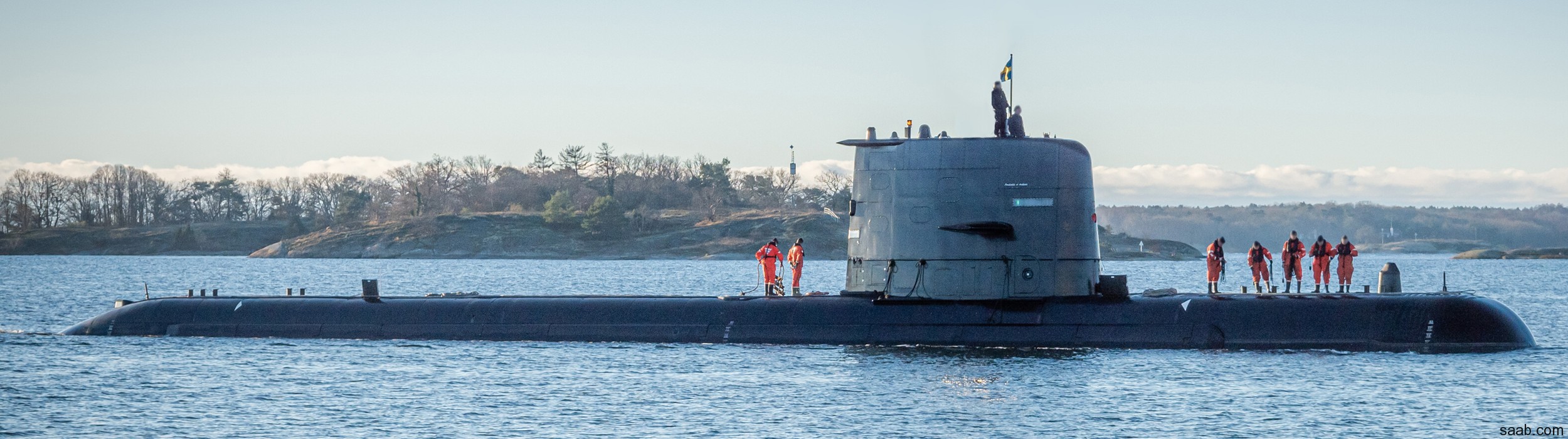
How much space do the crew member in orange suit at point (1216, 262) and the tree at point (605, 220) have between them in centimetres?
11191

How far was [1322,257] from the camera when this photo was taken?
29.3 meters

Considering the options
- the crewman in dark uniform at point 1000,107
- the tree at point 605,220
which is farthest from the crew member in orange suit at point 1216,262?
the tree at point 605,220

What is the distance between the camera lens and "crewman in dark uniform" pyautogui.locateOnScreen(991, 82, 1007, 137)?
25203mm

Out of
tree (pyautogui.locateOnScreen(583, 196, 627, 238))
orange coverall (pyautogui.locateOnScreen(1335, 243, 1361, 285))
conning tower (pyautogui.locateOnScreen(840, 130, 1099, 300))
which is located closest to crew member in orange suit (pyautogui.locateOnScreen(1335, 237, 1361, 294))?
orange coverall (pyautogui.locateOnScreen(1335, 243, 1361, 285))

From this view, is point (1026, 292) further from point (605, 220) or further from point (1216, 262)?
point (605, 220)

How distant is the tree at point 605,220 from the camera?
140m

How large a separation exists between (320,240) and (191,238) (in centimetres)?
1581

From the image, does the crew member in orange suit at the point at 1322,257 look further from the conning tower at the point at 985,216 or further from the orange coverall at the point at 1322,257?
the conning tower at the point at 985,216

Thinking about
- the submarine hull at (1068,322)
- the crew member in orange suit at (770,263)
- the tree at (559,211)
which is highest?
the tree at (559,211)

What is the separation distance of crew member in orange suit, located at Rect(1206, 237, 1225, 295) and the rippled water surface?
15.8 ft

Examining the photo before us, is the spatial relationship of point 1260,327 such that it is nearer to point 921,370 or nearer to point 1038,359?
point 1038,359

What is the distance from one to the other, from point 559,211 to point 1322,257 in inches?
4654

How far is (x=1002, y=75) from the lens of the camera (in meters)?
26.2

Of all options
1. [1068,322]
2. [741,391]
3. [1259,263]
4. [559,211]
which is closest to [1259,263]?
[1259,263]
